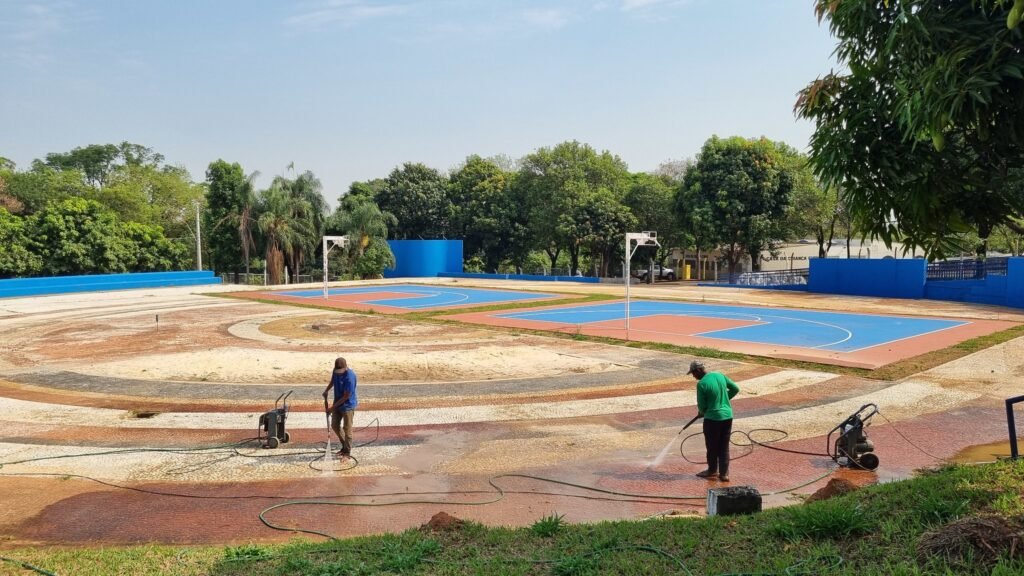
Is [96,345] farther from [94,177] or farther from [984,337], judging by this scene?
[94,177]

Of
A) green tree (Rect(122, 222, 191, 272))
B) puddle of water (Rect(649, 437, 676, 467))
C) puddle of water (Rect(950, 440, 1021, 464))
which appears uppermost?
green tree (Rect(122, 222, 191, 272))

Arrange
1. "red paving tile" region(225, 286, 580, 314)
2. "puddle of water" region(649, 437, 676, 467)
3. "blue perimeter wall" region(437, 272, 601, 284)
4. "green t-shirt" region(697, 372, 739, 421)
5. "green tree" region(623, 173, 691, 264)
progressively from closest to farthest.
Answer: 1. "green t-shirt" region(697, 372, 739, 421)
2. "puddle of water" region(649, 437, 676, 467)
3. "red paving tile" region(225, 286, 580, 314)
4. "blue perimeter wall" region(437, 272, 601, 284)
5. "green tree" region(623, 173, 691, 264)

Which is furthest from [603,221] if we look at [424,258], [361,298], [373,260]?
[361,298]

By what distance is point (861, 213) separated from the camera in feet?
23.3

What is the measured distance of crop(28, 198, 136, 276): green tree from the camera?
1966 inches

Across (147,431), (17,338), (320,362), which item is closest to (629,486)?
(147,431)

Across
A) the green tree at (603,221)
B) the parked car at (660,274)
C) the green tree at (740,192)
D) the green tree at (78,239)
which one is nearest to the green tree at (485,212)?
the green tree at (603,221)

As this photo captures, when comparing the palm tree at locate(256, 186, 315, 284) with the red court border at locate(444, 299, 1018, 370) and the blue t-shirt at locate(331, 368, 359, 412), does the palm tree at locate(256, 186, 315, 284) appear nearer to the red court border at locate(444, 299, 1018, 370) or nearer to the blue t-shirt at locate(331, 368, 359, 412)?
the red court border at locate(444, 299, 1018, 370)

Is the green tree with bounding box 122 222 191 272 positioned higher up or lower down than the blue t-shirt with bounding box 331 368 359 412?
higher up

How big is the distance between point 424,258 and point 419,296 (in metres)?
21.7

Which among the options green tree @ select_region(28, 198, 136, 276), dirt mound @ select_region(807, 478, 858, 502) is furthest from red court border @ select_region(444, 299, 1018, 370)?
green tree @ select_region(28, 198, 136, 276)

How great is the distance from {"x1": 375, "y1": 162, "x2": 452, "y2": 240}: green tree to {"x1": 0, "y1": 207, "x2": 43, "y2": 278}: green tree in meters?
30.0

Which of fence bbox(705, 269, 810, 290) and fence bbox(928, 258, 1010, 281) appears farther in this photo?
fence bbox(705, 269, 810, 290)

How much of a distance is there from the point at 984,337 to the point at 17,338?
34274 millimetres
